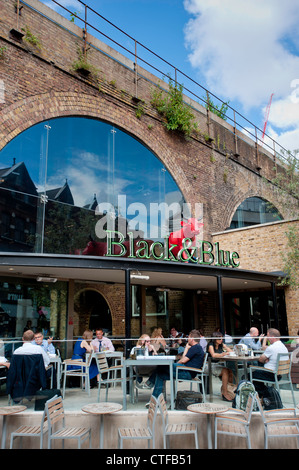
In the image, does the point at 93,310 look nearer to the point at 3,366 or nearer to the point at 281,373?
the point at 3,366

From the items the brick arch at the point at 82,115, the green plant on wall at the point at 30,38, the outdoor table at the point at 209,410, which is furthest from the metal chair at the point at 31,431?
the green plant on wall at the point at 30,38

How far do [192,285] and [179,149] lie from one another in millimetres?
5142

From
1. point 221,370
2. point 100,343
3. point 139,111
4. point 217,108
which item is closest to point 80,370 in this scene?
point 100,343

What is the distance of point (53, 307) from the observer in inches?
445

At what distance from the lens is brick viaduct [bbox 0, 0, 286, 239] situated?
33.4 ft

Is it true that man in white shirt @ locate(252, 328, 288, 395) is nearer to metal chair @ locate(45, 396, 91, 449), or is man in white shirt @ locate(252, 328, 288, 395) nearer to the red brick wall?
metal chair @ locate(45, 396, 91, 449)

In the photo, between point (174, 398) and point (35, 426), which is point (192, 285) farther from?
point (35, 426)

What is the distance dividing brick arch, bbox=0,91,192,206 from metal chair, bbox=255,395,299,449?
8125 millimetres

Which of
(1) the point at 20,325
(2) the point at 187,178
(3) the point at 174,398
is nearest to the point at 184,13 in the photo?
(2) the point at 187,178

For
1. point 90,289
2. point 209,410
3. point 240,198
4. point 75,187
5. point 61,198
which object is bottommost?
point 209,410

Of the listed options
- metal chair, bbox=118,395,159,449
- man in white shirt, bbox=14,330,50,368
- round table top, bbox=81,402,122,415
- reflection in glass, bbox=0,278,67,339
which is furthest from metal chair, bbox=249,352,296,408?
reflection in glass, bbox=0,278,67,339

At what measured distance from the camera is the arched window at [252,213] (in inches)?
709

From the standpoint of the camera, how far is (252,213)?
18984 millimetres

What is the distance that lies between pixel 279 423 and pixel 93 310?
8053 millimetres
